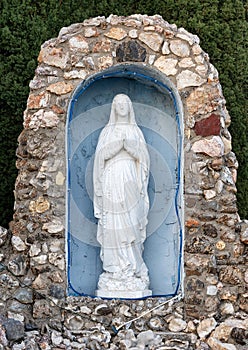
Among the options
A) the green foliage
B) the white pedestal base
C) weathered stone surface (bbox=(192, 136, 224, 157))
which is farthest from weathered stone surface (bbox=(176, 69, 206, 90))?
the white pedestal base

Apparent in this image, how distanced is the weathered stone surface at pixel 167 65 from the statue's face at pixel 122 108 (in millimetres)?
446

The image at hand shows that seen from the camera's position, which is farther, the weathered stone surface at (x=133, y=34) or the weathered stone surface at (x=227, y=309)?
the weathered stone surface at (x=133, y=34)

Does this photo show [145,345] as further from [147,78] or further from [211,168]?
[147,78]

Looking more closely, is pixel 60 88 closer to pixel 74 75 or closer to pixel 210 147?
pixel 74 75

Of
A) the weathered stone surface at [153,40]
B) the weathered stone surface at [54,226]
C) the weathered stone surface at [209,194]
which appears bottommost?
the weathered stone surface at [54,226]

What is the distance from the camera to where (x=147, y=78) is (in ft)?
25.1

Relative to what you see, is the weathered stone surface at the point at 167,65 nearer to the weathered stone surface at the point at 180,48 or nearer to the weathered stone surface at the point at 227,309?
the weathered stone surface at the point at 180,48

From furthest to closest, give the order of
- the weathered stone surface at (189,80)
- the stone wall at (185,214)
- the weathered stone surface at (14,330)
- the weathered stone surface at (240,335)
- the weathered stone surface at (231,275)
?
the weathered stone surface at (189,80), the weathered stone surface at (231,275), the stone wall at (185,214), the weathered stone surface at (240,335), the weathered stone surface at (14,330)

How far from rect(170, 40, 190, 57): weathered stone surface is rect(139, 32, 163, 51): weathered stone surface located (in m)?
0.11

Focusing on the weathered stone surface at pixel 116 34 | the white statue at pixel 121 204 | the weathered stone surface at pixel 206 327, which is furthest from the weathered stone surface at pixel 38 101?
the weathered stone surface at pixel 206 327

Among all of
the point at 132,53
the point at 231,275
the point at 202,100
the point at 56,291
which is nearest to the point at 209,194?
the point at 231,275

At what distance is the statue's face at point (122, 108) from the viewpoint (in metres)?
7.56

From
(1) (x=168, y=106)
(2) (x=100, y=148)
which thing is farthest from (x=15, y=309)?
(1) (x=168, y=106)

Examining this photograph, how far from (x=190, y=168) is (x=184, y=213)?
1.25ft
